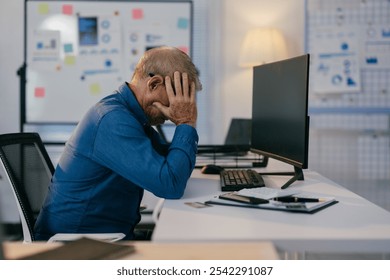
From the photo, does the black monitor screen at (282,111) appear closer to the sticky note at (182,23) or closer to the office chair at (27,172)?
the office chair at (27,172)

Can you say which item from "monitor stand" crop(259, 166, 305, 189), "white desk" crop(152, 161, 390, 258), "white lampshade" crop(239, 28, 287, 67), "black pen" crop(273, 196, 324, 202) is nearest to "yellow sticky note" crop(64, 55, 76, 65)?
"white lampshade" crop(239, 28, 287, 67)

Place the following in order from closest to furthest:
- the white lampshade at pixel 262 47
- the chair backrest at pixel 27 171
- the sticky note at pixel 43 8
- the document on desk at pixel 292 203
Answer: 1. the document on desk at pixel 292 203
2. the chair backrest at pixel 27 171
3. the white lampshade at pixel 262 47
4. the sticky note at pixel 43 8

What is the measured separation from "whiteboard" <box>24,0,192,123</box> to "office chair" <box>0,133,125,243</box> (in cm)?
195

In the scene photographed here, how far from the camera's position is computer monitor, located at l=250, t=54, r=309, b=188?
1495mm

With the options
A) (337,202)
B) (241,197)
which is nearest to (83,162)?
(241,197)

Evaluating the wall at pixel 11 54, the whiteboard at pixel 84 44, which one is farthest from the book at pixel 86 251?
the wall at pixel 11 54

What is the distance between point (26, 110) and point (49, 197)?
2.29 m

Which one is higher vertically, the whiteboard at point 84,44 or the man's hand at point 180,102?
the whiteboard at point 84,44

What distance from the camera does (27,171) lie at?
1606 millimetres

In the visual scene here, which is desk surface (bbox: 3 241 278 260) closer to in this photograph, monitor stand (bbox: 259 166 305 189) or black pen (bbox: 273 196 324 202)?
black pen (bbox: 273 196 324 202)

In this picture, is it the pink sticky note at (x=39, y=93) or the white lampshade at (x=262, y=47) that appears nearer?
the white lampshade at (x=262, y=47)

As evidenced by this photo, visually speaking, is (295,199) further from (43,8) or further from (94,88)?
(43,8)

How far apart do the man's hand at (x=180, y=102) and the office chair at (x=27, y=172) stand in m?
0.46

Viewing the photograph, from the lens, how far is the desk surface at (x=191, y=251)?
762mm
